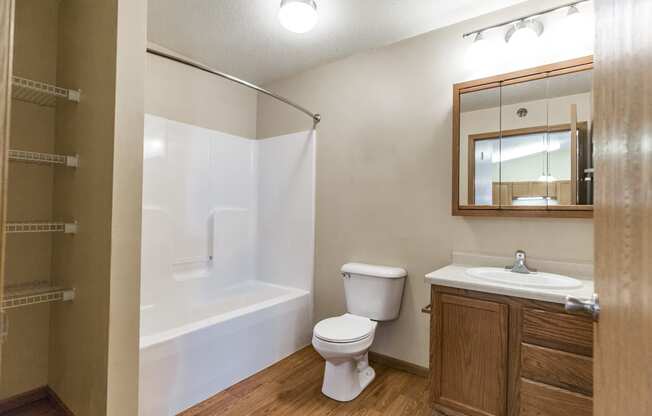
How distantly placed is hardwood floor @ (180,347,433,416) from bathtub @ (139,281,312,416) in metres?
0.10

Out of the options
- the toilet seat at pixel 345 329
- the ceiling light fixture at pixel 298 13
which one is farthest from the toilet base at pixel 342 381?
the ceiling light fixture at pixel 298 13

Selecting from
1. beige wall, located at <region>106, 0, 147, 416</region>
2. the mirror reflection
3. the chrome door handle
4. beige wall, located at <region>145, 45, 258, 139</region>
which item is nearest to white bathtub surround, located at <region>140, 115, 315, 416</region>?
beige wall, located at <region>145, 45, 258, 139</region>

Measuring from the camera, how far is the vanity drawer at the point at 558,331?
4.40 ft

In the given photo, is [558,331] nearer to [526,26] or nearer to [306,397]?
[306,397]

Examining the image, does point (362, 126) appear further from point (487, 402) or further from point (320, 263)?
point (487, 402)

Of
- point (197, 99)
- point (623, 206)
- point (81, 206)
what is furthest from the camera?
point (197, 99)

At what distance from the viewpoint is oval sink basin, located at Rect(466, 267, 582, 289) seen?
62.2 inches

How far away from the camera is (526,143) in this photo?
190 cm

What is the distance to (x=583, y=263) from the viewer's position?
5.68 ft

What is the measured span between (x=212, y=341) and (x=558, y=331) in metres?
1.87

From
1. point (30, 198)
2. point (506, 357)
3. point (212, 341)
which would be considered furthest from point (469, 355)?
point (30, 198)

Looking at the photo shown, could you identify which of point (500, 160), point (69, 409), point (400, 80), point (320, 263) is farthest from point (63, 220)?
point (500, 160)

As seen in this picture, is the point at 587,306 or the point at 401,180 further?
the point at 401,180

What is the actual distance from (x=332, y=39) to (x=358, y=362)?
2.36 m
